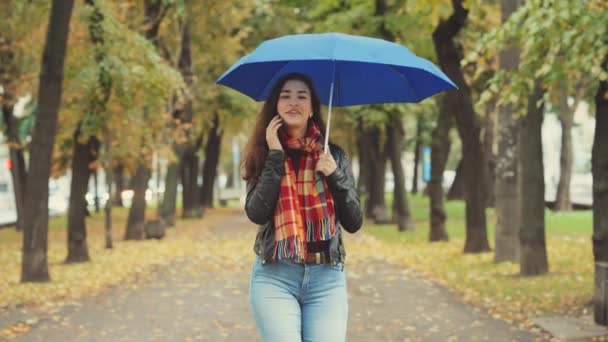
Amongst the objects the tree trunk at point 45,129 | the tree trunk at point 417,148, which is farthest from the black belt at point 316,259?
the tree trunk at point 417,148

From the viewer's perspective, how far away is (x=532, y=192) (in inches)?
526

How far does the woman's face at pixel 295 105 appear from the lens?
4.17 m

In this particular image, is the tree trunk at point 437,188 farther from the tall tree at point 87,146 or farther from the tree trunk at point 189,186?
the tree trunk at point 189,186

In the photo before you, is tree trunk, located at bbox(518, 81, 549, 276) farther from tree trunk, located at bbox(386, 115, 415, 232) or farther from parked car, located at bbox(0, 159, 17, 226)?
parked car, located at bbox(0, 159, 17, 226)

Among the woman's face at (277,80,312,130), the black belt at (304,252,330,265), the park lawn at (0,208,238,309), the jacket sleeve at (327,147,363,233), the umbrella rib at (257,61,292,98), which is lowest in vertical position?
the park lawn at (0,208,238,309)

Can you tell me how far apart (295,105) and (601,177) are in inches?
256

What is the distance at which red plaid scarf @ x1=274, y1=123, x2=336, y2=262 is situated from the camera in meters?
3.98

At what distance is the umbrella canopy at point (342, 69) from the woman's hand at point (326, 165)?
47 cm

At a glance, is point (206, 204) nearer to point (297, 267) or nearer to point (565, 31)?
point (565, 31)

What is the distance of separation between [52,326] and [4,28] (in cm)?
1355

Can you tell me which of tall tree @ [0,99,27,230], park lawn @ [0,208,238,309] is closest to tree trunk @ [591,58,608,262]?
park lawn @ [0,208,238,309]

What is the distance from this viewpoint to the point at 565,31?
8.58m

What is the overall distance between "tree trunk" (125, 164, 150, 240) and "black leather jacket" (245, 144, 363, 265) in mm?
21208

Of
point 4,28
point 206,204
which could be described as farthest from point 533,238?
point 206,204
